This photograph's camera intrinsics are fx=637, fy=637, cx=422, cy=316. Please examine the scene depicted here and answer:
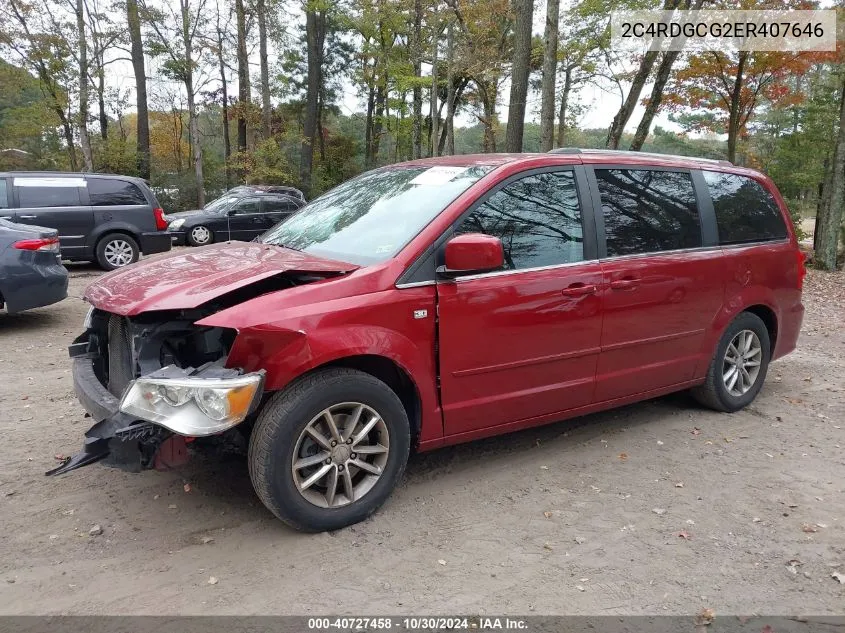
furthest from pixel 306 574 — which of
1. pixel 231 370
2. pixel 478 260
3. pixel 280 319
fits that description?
pixel 478 260

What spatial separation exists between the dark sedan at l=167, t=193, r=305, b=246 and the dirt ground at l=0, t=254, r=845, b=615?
12.9m

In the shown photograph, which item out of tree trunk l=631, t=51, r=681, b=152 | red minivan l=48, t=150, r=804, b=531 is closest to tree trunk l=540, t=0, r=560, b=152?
tree trunk l=631, t=51, r=681, b=152

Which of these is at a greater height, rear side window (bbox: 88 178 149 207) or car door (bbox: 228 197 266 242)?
rear side window (bbox: 88 178 149 207)

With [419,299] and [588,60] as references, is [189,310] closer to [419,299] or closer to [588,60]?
[419,299]

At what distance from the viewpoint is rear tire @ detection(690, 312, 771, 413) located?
4.86 meters

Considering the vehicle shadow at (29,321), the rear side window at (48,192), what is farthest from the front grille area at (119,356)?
the rear side window at (48,192)

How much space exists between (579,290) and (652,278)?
0.68 metres

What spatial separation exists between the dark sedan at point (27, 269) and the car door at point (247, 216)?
10588 mm

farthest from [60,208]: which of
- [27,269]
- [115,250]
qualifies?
[27,269]

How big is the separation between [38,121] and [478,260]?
28447 mm

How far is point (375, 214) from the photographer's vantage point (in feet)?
12.5

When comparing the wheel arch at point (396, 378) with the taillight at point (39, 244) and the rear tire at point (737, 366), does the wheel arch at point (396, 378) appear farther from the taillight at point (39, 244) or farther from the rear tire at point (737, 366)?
the taillight at point (39, 244)

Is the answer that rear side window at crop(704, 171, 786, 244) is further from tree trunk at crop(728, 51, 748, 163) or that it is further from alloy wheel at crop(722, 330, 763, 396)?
tree trunk at crop(728, 51, 748, 163)

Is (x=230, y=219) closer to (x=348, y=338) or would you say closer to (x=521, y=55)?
(x=521, y=55)
